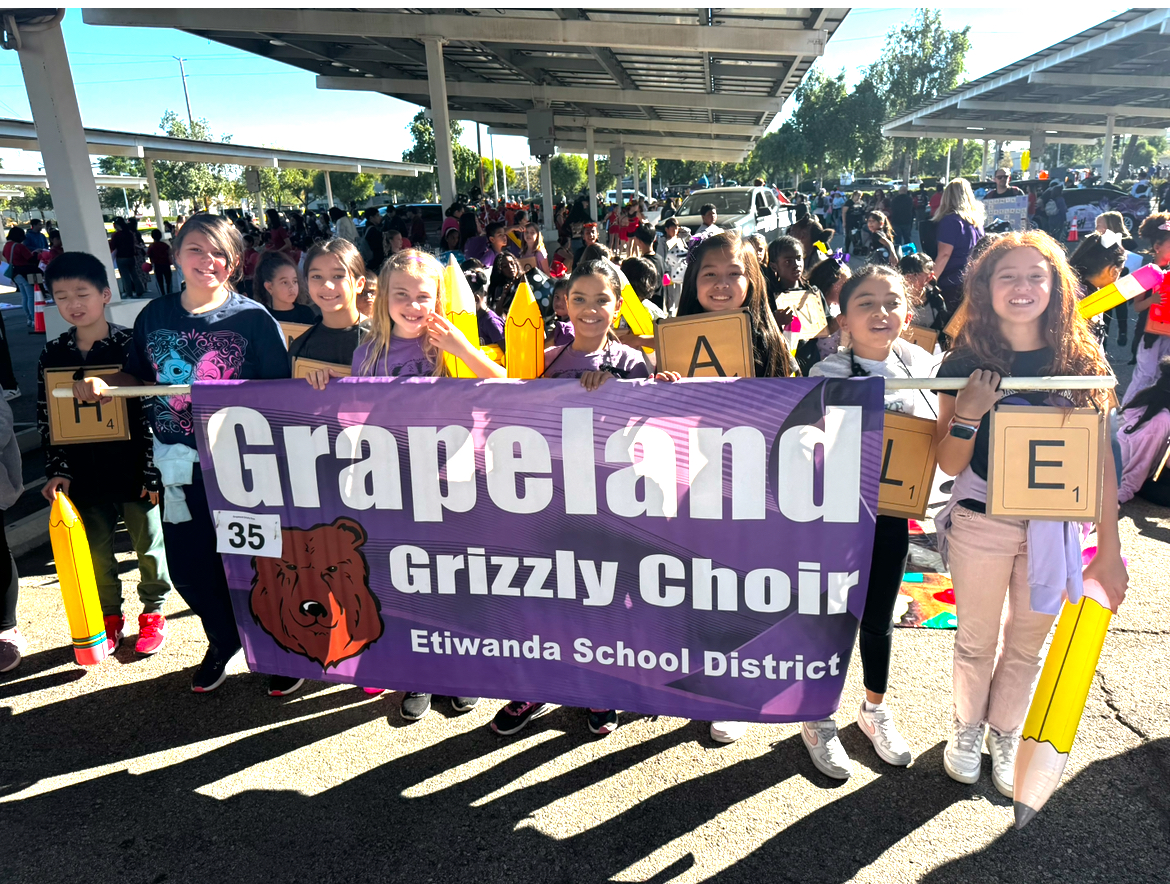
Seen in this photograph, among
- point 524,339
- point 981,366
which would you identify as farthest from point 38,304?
point 981,366

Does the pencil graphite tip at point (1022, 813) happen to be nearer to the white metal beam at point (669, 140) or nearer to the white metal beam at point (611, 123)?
the white metal beam at point (611, 123)

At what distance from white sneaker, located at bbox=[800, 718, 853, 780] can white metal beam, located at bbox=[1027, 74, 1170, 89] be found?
91.4ft

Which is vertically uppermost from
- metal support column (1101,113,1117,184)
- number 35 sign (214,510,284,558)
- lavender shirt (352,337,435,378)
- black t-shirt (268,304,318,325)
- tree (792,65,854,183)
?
tree (792,65,854,183)

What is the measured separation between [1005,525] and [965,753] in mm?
840

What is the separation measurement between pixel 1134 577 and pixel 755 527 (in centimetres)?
293

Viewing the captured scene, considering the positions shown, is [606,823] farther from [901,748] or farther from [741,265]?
[741,265]

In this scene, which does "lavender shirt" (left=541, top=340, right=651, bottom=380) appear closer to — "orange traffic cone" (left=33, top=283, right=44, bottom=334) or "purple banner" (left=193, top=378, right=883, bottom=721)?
"purple banner" (left=193, top=378, right=883, bottom=721)

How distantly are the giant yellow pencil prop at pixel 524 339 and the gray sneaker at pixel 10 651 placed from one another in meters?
2.81

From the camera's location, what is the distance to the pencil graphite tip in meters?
2.34

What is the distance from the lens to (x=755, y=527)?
2535mm

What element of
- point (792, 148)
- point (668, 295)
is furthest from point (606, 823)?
point (792, 148)

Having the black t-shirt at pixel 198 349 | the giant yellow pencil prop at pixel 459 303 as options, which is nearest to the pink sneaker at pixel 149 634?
the black t-shirt at pixel 198 349

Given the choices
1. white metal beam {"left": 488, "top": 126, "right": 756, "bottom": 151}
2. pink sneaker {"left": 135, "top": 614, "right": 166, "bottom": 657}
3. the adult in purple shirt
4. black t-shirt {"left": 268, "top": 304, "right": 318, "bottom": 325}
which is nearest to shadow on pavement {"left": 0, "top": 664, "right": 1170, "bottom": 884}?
pink sneaker {"left": 135, "top": 614, "right": 166, "bottom": 657}

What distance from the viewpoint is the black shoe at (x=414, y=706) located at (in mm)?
3301
